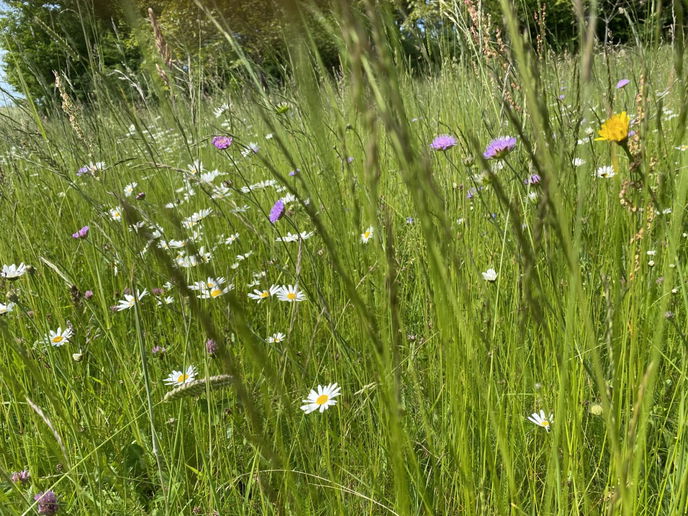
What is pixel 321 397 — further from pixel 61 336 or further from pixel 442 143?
pixel 442 143

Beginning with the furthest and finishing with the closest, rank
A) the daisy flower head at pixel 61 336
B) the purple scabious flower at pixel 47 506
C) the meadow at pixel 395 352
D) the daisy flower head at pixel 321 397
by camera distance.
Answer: the daisy flower head at pixel 61 336 → the daisy flower head at pixel 321 397 → the purple scabious flower at pixel 47 506 → the meadow at pixel 395 352

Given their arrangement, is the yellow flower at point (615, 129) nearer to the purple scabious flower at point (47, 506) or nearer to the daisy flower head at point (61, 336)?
the purple scabious flower at point (47, 506)

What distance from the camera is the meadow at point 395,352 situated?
0.40m

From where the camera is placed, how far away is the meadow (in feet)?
1.30

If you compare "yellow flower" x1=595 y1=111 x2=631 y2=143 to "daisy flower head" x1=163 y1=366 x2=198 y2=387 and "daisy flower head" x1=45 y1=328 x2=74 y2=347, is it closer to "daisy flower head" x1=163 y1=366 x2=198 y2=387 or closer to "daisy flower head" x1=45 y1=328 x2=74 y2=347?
"daisy flower head" x1=163 y1=366 x2=198 y2=387

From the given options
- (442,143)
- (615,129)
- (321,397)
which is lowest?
(321,397)

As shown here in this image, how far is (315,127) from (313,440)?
666 mm

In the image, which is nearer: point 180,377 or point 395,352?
point 395,352

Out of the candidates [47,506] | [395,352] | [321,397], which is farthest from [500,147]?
[47,506]

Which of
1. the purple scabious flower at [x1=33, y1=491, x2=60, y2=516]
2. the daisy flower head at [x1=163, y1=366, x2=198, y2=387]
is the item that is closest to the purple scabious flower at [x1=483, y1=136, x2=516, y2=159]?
the daisy flower head at [x1=163, y1=366, x2=198, y2=387]

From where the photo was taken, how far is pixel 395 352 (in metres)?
0.40

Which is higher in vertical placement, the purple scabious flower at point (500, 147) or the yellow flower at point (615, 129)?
the yellow flower at point (615, 129)

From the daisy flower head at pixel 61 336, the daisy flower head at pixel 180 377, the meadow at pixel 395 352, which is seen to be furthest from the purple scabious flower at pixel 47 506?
the daisy flower head at pixel 61 336

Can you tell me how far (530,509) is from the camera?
719 millimetres
